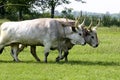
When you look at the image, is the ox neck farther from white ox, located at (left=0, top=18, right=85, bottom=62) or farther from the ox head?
the ox head

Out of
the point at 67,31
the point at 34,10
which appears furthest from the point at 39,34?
the point at 34,10

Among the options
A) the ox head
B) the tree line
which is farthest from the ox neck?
the tree line

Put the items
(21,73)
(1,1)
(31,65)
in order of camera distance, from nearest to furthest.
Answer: (21,73) < (31,65) < (1,1)

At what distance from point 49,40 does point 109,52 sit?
6381mm

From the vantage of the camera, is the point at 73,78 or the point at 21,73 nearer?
the point at 73,78

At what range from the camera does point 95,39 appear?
2134cm

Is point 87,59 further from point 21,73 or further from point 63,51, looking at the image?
point 21,73

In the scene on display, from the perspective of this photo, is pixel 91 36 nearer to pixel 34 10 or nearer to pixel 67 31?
pixel 67 31

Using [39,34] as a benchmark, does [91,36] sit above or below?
below

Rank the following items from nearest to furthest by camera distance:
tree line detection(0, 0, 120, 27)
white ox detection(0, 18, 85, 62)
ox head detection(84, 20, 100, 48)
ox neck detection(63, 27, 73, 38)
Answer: white ox detection(0, 18, 85, 62) < ox neck detection(63, 27, 73, 38) < ox head detection(84, 20, 100, 48) < tree line detection(0, 0, 120, 27)

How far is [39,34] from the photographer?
805 inches

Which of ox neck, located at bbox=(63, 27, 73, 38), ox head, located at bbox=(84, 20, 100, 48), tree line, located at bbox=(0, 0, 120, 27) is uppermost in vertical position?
ox neck, located at bbox=(63, 27, 73, 38)

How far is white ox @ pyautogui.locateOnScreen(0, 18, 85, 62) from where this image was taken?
67.1ft

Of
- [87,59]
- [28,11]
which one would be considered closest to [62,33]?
[87,59]
